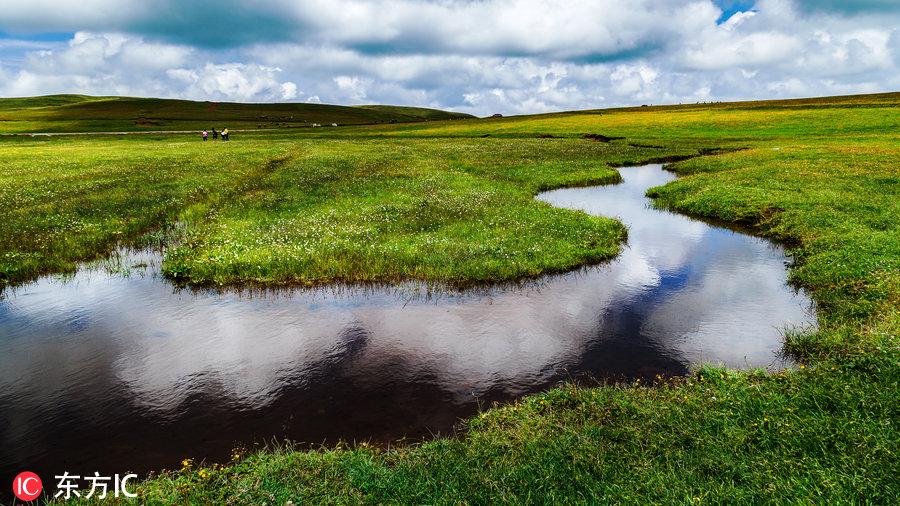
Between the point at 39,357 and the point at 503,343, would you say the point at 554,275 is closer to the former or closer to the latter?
the point at 503,343

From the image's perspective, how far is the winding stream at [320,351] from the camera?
26.3 ft

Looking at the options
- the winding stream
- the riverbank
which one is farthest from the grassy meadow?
the winding stream

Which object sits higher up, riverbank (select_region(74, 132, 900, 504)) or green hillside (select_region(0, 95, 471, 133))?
green hillside (select_region(0, 95, 471, 133))

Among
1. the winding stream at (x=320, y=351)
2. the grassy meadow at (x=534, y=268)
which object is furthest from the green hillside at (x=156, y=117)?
the winding stream at (x=320, y=351)

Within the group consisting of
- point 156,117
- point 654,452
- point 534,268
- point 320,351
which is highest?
point 156,117

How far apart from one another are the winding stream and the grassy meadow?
2.63ft

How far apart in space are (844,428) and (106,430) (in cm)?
1137

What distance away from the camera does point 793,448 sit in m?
6.20

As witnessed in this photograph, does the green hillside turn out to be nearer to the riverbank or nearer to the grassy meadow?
the grassy meadow

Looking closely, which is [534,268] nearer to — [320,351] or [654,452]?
[320,351]

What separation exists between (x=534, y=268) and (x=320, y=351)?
308 inches

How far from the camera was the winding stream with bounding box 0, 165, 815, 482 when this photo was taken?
8.02 meters

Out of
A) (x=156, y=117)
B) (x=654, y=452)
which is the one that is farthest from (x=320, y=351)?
(x=156, y=117)

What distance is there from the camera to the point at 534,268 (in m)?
15.7
